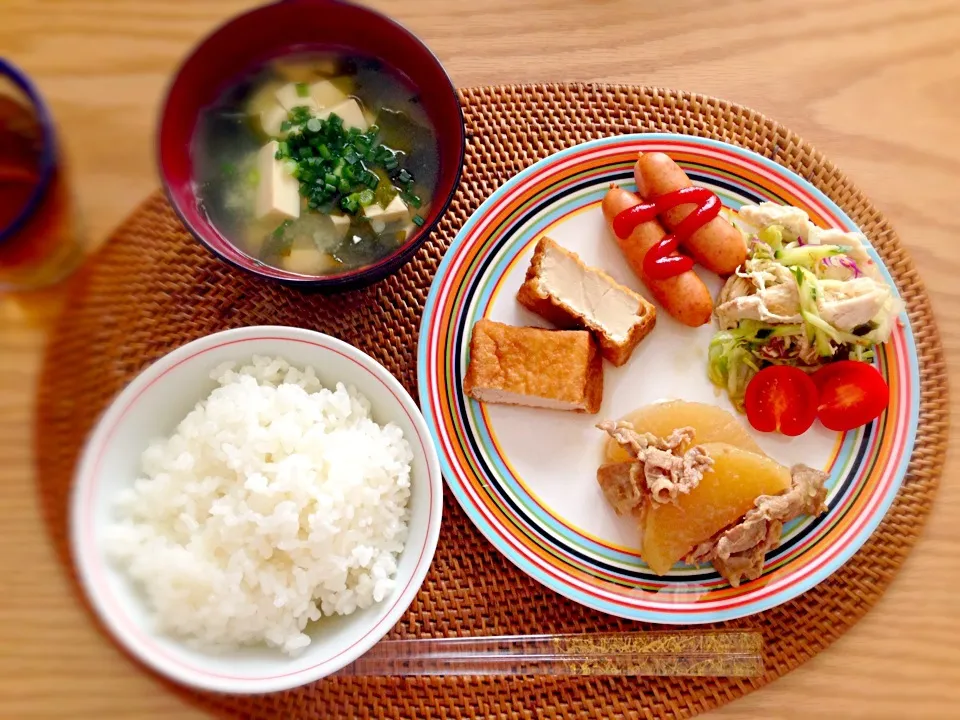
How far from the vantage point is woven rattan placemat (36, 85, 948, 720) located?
7.94ft

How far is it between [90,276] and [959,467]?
10.1 ft

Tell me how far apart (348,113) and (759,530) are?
74.9 inches

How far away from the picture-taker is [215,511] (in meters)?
2.12

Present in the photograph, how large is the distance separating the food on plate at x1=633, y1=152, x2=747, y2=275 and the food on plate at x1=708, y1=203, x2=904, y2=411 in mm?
81

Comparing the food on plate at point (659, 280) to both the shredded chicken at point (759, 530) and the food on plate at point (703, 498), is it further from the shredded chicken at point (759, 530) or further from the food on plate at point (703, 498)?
the shredded chicken at point (759, 530)

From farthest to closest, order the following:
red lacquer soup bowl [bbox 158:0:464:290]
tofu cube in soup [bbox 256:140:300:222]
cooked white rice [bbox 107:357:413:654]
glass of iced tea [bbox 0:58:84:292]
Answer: tofu cube in soup [bbox 256:140:300:222], red lacquer soup bowl [bbox 158:0:464:290], cooked white rice [bbox 107:357:413:654], glass of iced tea [bbox 0:58:84:292]

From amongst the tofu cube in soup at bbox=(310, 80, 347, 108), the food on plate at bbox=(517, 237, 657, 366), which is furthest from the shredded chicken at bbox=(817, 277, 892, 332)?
the tofu cube in soup at bbox=(310, 80, 347, 108)

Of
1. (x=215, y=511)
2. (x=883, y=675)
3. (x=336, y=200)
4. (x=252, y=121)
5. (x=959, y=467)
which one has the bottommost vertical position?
(x=883, y=675)

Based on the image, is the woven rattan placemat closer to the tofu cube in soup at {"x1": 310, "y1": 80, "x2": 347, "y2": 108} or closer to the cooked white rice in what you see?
the cooked white rice

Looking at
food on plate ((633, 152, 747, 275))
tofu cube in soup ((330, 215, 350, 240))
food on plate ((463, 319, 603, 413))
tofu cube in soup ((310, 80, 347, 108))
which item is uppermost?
tofu cube in soup ((310, 80, 347, 108))

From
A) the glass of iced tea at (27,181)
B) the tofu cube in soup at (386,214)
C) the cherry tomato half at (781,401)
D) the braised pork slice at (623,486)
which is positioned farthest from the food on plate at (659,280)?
the glass of iced tea at (27,181)

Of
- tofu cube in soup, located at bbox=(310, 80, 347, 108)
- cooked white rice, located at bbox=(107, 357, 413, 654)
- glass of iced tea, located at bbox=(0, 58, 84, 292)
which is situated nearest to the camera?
glass of iced tea, located at bbox=(0, 58, 84, 292)

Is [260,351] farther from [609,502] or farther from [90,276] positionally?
[609,502]

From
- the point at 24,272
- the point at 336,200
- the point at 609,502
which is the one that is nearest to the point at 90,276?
the point at 24,272
